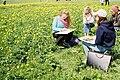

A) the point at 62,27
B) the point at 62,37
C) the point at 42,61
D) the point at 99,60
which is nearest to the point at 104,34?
the point at 99,60

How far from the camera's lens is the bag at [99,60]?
6.11 meters

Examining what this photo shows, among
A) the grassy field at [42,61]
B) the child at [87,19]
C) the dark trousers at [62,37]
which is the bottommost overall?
the grassy field at [42,61]

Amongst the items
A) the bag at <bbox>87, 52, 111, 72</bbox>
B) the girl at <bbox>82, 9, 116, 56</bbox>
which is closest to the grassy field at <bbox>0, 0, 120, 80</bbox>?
the bag at <bbox>87, 52, 111, 72</bbox>

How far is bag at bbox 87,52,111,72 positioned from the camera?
6105 millimetres

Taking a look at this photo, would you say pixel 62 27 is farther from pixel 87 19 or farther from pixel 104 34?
pixel 104 34

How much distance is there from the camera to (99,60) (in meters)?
6.17

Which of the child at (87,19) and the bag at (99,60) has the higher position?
the child at (87,19)

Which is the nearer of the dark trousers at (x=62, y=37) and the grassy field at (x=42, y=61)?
the grassy field at (x=42, y=61)

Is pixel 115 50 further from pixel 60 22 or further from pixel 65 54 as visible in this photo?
pixel 60 22

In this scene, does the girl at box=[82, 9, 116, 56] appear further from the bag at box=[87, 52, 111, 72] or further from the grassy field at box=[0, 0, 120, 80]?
the grassy field at box=[0, 0, 120, 80]

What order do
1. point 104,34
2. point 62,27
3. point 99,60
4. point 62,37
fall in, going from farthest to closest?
point 62,27
point 62,37
point 104,34
point 99,60

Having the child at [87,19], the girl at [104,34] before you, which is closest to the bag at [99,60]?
the girl at [104,34]

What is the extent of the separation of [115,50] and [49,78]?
2.51 meters

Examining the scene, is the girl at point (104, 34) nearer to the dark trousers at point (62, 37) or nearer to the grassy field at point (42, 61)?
the grassy field at point (42, 61)
